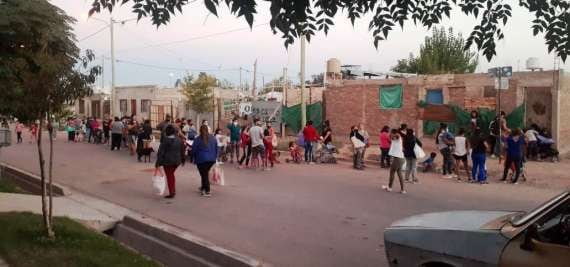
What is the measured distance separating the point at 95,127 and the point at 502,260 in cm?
2993

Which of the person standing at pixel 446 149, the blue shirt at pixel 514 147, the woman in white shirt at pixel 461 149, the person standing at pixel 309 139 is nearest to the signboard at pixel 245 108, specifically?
the person standing at pixel 309 139

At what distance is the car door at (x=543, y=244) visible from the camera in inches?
154

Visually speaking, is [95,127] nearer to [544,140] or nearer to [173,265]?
[544,140]

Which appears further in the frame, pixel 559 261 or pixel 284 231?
pixel 284 231

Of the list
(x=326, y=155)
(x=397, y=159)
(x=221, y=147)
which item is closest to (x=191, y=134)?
(x=221, y=147)

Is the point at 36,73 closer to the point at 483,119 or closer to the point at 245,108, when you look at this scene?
the point at 483,119

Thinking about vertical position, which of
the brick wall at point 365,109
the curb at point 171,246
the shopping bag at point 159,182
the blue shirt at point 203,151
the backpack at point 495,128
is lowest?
the curb at point 171,246

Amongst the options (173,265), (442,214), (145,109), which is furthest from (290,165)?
(145,109)

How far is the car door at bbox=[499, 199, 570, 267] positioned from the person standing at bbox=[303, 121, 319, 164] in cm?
1589

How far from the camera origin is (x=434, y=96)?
78.8ft

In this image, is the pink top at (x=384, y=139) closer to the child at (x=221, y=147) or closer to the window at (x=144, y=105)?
the child at (x=221, y=147)

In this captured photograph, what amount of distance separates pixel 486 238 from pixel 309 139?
15.8 m

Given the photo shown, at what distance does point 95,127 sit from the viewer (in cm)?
3167

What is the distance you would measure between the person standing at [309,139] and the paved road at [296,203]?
111cm
